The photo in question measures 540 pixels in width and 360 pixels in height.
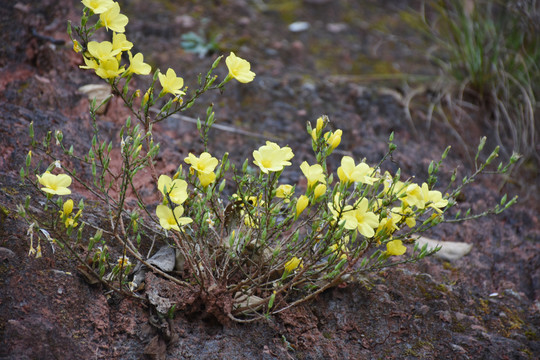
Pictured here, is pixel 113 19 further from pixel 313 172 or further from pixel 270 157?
pixel 313 172

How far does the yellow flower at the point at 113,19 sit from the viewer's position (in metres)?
1.76

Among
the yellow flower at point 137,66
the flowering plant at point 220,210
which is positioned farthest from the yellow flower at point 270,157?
the yellow flower at point 137,66

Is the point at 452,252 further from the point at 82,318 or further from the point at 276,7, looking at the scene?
the point at 276,7

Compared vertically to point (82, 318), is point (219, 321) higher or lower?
lower

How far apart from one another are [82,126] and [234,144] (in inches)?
37.4

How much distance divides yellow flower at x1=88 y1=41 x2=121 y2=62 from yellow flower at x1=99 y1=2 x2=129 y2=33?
89 millimetres

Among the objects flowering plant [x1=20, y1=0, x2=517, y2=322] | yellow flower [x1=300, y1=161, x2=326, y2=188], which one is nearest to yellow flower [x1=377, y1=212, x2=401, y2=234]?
flowering plant [x1=20, y1=0, x2=517, y2=322]

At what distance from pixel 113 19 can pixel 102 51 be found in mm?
157

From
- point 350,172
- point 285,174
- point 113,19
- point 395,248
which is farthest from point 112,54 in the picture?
point 285,174

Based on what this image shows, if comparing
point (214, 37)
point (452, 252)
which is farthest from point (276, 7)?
point (452, 252)

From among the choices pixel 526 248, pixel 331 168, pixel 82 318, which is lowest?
pixel 526 248

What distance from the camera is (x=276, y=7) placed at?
4809 millimetres

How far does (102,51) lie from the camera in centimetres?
172

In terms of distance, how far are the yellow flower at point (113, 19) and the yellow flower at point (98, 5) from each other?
0.02m
